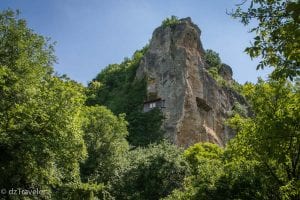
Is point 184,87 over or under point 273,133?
over

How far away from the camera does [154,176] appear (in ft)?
101

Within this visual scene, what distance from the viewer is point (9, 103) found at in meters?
18.0

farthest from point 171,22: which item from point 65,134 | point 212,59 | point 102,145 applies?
point 65,134

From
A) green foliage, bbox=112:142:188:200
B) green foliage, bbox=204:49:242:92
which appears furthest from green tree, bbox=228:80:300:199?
green foliage, bbox=204:49:242:92

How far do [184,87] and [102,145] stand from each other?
2561cm

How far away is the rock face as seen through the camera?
59438 mm

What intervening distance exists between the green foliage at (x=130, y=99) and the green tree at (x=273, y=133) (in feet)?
108

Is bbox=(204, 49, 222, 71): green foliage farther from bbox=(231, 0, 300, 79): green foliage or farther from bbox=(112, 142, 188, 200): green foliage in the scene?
bbox=(231, 0, 300, 79): green foliage

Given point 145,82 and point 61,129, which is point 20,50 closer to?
point 61,129

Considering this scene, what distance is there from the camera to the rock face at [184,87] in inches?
2340

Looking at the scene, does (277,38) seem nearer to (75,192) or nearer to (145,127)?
(75,192)

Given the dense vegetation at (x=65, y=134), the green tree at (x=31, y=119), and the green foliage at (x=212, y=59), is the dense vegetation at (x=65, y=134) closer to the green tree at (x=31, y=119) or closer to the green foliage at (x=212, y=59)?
the green tree at (x=31, y=119)

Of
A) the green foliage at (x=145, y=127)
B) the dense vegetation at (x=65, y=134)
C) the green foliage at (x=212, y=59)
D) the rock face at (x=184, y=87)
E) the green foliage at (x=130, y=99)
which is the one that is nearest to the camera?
the dense vegetation at (x=65, y=134)

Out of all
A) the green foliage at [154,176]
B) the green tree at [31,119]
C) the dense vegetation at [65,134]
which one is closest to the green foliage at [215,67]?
the green foliage at [154,176]
